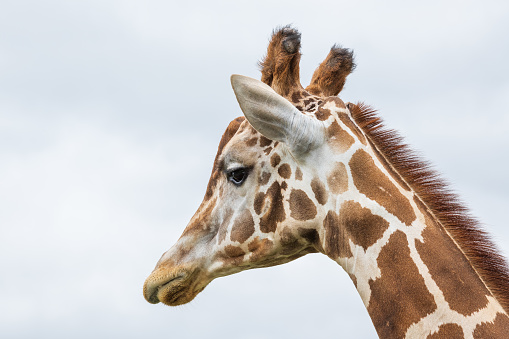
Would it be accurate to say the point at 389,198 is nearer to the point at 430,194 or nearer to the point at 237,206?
the point at 430,194

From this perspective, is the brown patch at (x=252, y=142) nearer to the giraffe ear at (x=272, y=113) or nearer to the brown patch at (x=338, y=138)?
the giraffe ear at (x=272, y=113)

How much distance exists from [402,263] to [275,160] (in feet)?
5.25

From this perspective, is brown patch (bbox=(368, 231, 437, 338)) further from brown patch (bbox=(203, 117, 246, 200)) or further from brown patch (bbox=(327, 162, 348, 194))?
brown patch (bbox=(203, 117, 246, 200))

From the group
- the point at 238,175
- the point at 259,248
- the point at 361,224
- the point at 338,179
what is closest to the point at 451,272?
the point at 361,224

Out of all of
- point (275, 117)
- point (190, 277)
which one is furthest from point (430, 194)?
point (190, 277)

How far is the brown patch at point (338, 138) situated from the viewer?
639 cm

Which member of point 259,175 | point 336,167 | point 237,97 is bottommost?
point 336,167

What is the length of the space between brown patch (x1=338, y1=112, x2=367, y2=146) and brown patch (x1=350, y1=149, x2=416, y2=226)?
204 mm

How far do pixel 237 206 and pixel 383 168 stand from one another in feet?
4.84

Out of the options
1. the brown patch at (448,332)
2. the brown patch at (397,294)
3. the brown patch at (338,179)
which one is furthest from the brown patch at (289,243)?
the brown patch at (448,332)

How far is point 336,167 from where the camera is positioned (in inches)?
248

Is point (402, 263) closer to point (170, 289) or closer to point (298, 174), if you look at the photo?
point (298, 174)

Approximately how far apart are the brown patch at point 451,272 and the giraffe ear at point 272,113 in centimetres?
134

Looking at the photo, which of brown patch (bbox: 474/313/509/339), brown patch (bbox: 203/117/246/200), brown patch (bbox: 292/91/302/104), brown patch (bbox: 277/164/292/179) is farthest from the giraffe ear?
brown patch (bbox: 474/313/509/339)
